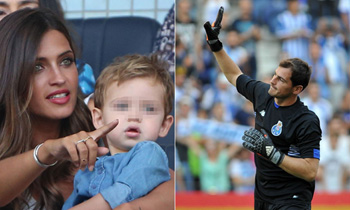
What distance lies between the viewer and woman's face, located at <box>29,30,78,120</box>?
13.7 ft

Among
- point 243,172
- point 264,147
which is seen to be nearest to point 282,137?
point 264,147

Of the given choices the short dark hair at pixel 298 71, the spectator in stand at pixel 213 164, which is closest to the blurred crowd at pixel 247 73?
the spectator in stand at pixel 213 164

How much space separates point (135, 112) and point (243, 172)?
5.08 meters

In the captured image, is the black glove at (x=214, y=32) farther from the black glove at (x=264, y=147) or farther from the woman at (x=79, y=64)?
the woman at (x=79, y=64)

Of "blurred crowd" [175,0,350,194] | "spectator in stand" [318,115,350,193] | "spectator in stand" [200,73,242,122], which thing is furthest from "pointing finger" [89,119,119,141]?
"spectator in stand" [318,115,350,193]

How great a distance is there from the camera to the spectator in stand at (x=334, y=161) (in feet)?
30.1

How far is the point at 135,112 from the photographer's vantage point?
416 cm

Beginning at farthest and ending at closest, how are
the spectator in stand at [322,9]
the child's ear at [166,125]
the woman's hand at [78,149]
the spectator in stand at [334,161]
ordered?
the spectator in stand at [322,9], the spectator in stand at [334,161], the child's ear at [166,125], the woman's hand at [78,149]

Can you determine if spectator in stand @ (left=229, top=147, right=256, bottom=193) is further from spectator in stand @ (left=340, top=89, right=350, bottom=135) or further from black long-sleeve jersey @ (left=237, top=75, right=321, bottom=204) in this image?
black long-sleeve jersey @ (left=237, top=75, right=321, bottom=204)

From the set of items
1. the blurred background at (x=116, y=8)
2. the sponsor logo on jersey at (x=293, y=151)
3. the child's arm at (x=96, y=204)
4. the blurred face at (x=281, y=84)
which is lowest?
the child's arm at (x=96, y=204)

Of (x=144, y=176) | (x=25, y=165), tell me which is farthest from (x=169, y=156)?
(x=25, y=165)

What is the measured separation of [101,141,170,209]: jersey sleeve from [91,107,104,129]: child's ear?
288 mm

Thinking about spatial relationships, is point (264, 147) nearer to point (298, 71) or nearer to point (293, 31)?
point (298, 71)

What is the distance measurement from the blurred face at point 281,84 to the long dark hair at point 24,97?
1.20 meters
